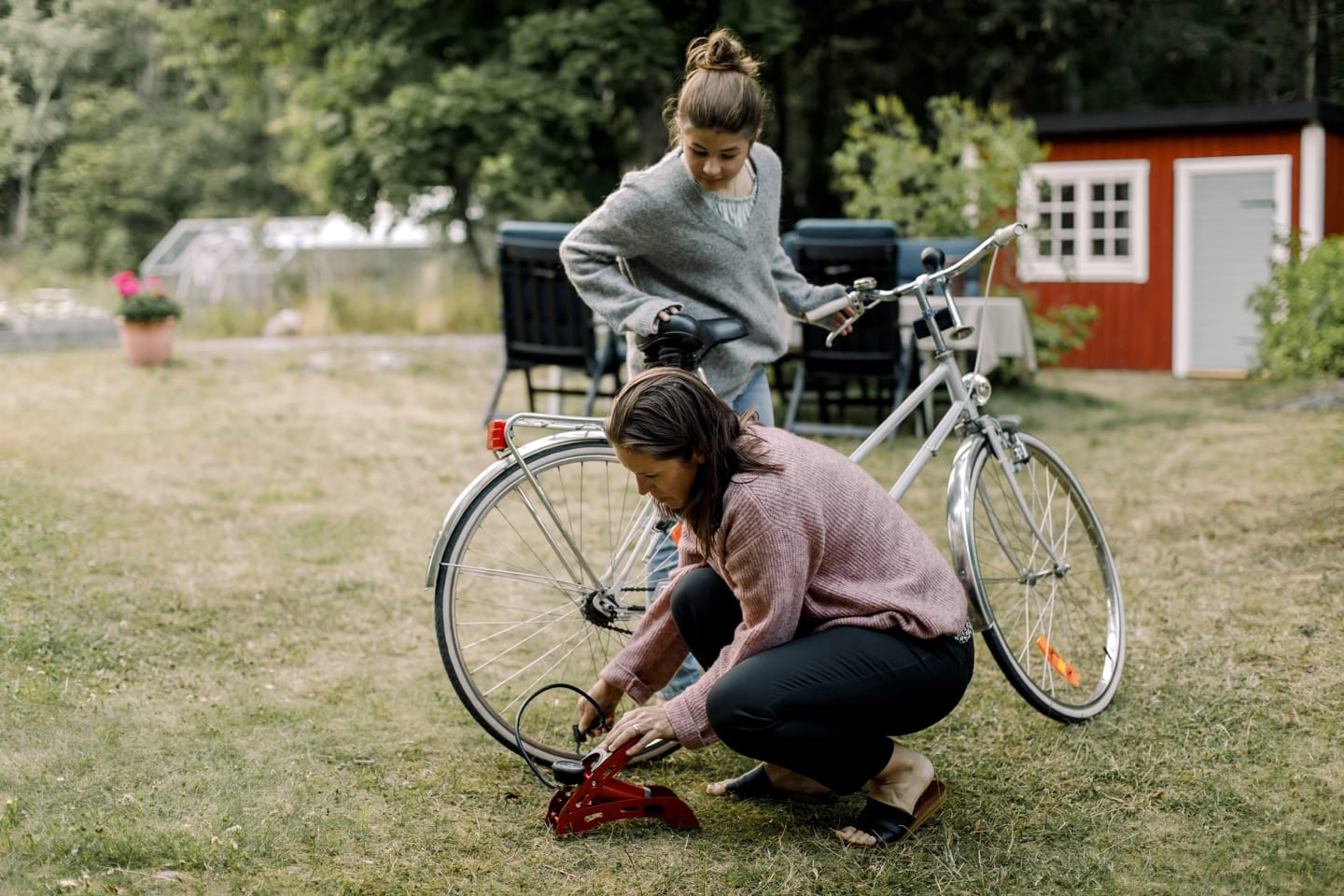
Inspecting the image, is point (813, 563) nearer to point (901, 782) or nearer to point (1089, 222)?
point (901, 782)

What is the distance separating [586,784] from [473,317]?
12.1m

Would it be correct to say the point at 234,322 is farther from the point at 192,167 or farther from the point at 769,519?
the point at 192,167

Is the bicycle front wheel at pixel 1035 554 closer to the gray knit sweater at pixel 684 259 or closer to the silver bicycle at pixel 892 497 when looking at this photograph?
the silver bicycle at pixel 892 497

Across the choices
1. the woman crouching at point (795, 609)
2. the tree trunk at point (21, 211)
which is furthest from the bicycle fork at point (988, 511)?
the tree trunk at point (21, 211)

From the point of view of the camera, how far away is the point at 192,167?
29.0m

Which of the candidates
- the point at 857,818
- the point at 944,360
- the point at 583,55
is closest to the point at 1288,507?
the point at 944,360

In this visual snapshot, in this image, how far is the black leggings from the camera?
8.18 feet

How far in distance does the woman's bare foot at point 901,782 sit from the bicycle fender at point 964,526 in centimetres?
33

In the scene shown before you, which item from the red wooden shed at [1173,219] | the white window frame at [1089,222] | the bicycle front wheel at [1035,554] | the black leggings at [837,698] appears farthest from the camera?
the white window frame at [1089,222]

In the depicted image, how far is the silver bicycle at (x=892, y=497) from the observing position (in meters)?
2.95

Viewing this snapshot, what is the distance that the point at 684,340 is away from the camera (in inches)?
114

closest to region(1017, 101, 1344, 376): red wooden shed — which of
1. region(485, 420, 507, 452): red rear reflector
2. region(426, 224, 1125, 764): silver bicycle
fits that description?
region(426, 224, 1125, 764): silver bicycle

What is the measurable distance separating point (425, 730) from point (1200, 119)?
36.2 feet

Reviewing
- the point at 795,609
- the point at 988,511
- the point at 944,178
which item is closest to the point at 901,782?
the point at 795,609
